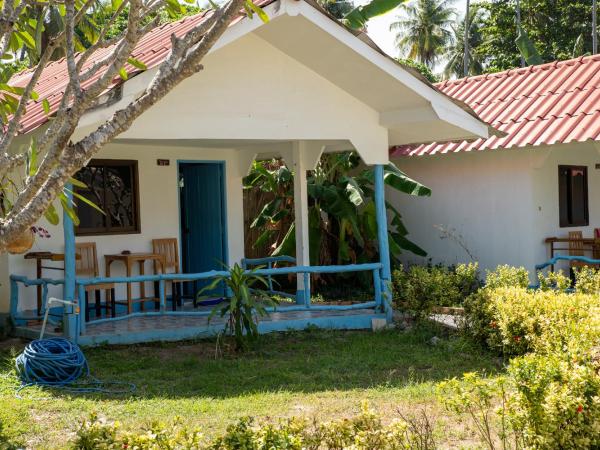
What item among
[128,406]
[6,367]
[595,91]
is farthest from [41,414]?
[595,91]

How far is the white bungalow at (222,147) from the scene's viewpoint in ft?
30.8

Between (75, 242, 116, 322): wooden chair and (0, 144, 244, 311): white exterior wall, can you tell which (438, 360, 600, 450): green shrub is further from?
(0, 144, 244, 311): white exterior wall

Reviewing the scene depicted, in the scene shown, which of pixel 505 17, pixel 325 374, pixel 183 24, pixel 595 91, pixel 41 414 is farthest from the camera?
pixel 505 17

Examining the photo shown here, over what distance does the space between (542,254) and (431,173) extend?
2.72 m

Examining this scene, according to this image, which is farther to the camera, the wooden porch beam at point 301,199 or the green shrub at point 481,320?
the wooden porch beam at point 301,199

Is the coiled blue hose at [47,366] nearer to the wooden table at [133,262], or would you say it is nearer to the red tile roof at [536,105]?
the wooden table at [133,262]

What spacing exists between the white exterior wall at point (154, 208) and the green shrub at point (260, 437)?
663cm

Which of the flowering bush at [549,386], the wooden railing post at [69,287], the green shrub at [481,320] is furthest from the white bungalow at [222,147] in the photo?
the flowering bush at [549,386]

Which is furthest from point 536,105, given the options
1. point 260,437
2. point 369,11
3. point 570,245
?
point 260,437

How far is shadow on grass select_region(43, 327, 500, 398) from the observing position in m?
7.64

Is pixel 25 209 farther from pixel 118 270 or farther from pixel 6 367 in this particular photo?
pixel 118 270

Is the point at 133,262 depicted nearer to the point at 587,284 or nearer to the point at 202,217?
the point at 202,217

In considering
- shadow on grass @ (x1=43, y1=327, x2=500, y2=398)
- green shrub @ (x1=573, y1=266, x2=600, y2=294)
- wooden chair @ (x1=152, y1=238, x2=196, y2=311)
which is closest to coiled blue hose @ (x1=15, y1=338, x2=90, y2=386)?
shadow on grass @ (x1=43, y1=327, x2=500, y2=398)

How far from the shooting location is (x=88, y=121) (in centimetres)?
841
